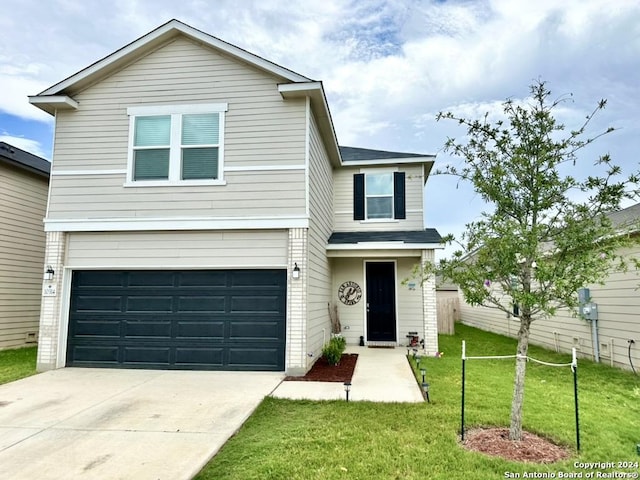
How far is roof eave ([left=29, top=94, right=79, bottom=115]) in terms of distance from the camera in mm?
7973

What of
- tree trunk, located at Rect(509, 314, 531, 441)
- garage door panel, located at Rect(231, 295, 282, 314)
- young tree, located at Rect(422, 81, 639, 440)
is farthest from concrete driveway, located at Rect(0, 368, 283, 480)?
young tree, located at Rect(422, 81, 639, 440)

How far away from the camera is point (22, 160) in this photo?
1050cm

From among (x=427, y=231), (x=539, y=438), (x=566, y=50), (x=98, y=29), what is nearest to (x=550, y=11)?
(x=566, y=50)

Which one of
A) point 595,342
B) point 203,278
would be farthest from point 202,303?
point 595,342

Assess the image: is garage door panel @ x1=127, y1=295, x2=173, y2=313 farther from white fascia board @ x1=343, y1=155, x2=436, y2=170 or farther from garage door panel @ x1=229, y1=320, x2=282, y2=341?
white fascia board @ x1=343, y1=155, x2=436, y2=170

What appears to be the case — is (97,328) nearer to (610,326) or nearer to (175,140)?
(175,140)

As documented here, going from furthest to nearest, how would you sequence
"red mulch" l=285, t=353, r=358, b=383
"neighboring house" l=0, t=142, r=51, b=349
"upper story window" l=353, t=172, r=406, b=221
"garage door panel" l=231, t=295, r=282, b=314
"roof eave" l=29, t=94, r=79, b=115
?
"upper story window" l=353, t=172, r=406, b=221 < "neighboring house" l=0, t=142, r=51, b=349 < "roof eave" l=29, t=94, r=79, b=115 < "garage door panel" l=231, t=295, r=282, b=314 < "red mulch" l=285, t=353, r=358, b=383

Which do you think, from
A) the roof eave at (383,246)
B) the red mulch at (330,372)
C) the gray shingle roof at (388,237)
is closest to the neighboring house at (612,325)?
the roof eave at (383,246)

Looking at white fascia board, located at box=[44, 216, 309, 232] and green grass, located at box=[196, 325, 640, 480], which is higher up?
white fascia board, located at box=[44, 216, 309, 232]

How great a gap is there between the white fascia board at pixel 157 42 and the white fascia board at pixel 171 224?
275 centimetres

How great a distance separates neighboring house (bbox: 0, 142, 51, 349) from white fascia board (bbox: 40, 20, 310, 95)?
340cm

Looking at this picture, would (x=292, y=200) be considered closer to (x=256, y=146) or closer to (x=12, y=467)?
(x=256, y=146)

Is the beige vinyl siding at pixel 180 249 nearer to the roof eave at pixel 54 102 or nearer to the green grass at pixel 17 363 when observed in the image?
the green grass at pixel 17 363

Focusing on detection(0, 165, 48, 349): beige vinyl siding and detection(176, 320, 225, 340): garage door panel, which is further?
detection(0, 165, 48, 349): beige vinyl siding
